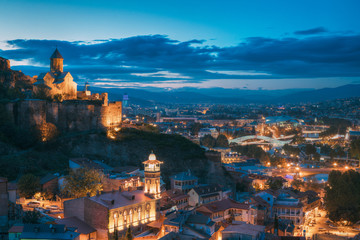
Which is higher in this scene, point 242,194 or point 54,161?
point 54,161

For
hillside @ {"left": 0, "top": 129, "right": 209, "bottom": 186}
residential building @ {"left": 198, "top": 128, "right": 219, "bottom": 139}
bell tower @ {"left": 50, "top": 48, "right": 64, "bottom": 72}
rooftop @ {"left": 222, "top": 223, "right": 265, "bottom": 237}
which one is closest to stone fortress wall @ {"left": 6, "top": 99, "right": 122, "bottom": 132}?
hillside @ {"left": 0, "top": 129, "right": 209, "bottom": 186}

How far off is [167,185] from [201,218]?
1257 centimetres

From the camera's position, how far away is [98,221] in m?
21.1

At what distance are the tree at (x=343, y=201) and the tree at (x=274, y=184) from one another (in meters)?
5.05

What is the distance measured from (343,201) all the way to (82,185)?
1837cm

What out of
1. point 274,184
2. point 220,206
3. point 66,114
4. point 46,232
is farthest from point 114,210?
point 66,114

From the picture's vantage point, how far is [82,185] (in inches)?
1019

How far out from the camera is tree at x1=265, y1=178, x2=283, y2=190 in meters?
37.0

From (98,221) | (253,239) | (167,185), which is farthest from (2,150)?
(253,239)

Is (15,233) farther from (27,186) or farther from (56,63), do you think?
(56,63)

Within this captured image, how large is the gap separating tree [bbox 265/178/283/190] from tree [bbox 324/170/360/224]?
5.05 meters

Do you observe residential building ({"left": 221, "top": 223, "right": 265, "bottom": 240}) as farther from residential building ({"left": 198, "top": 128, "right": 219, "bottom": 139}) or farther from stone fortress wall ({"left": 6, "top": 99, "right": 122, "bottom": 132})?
residential building ({"left": 198, "top": 128, "right": 219, "bottom": 139})

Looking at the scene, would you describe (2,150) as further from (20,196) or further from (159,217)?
(159,217)

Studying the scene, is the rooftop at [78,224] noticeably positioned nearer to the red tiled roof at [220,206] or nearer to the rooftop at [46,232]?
the rooftop at [46,232]
